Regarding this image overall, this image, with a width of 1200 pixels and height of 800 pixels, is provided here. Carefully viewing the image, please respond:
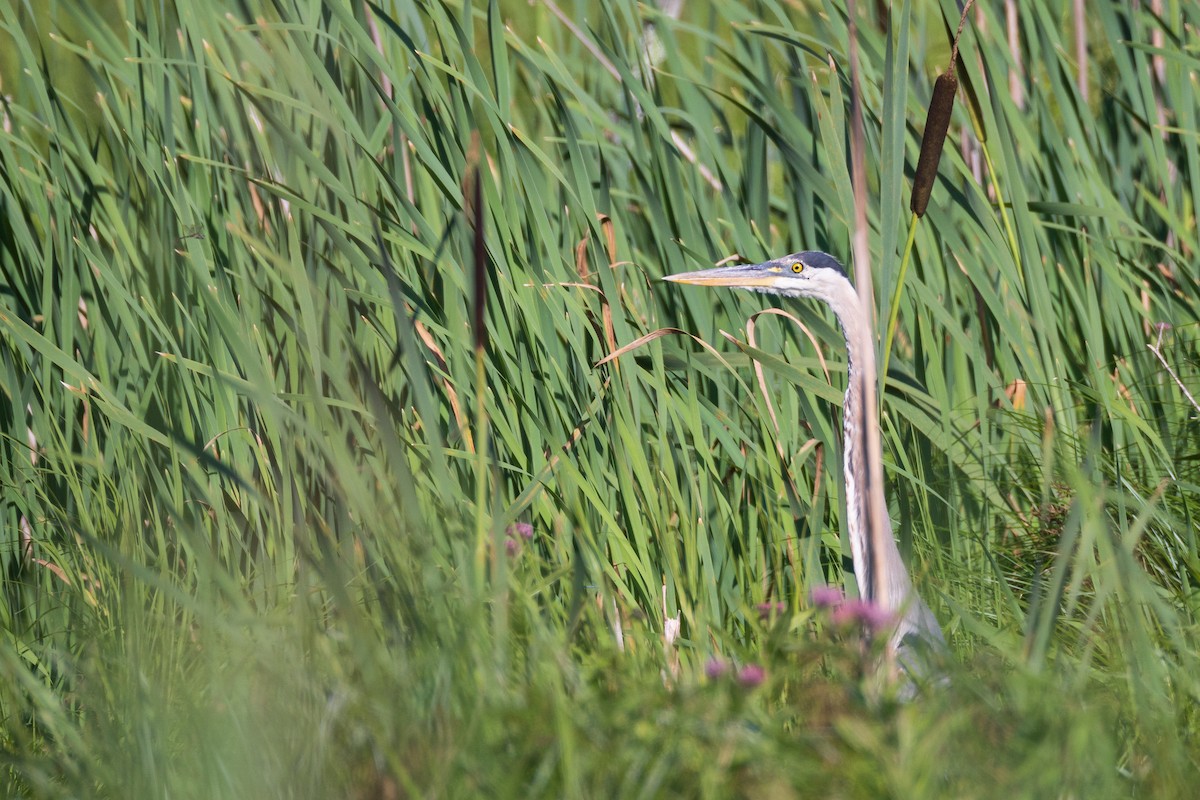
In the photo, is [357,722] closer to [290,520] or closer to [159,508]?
[290,520]

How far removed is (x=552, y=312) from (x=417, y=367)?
0.84 meters

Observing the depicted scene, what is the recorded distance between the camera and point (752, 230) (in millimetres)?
2979

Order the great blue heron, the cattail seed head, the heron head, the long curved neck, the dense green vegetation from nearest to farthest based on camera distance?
the dense green vegetation < the great blue heron < the cattail seed head < the long curved neck < the heron head

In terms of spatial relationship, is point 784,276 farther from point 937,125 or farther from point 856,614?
point 856,614

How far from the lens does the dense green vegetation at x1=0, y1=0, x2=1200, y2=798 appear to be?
4.55ft

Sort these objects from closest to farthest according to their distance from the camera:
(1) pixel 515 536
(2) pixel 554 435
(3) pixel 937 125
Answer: (3) pixel 937 125
(1) pixel 515 536
(2) pixel 554 435

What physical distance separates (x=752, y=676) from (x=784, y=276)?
41.9 inches

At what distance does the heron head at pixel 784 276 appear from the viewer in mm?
2295

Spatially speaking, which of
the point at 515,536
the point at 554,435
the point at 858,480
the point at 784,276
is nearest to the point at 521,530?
the point at 515,536

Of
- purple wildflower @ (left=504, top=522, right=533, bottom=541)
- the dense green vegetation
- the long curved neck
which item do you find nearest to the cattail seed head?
the dense green vegetation

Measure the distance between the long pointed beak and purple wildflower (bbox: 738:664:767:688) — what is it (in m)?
0.99

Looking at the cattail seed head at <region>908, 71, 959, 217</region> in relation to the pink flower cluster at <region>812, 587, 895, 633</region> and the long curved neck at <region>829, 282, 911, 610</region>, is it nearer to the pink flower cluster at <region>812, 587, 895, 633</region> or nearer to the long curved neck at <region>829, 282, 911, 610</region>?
the long curved neck at <region>829, 282, 911, 610</region>

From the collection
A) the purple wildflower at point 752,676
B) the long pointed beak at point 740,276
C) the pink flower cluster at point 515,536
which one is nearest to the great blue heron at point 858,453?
the long pointed beak at point 740,276

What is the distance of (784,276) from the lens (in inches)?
91.2
